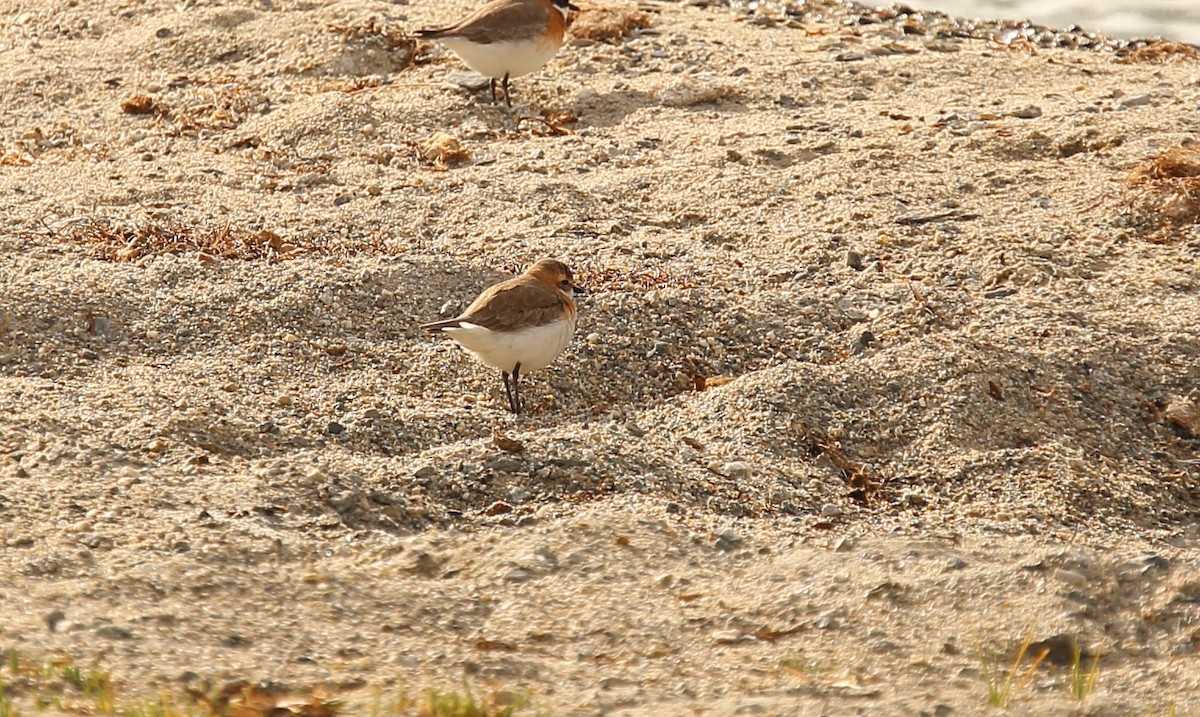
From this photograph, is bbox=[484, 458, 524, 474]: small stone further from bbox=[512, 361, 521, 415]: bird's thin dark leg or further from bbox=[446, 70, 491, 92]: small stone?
bbox=[446, 70, 491, 92]: small stone

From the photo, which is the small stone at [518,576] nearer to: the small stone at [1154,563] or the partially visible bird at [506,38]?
the small stone at [1154,563]

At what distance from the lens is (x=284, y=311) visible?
18.0ft

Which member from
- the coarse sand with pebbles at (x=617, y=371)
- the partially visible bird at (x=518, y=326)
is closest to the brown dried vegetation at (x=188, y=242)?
the coarse sand with pebbles at (x=617, y=371)

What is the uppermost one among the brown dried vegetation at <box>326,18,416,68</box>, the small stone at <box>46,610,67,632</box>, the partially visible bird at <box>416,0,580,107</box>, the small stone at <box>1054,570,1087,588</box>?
the partially visible bird at <box>416,0,580,107</box>

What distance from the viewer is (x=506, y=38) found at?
748 cm

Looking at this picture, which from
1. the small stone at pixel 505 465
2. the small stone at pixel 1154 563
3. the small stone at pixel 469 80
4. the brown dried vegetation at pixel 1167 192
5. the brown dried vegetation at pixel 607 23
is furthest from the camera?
the brown dried vegetation at pixel 607 23

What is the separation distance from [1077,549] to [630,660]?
4.53 feet

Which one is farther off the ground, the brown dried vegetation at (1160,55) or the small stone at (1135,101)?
the small stone at (1135,101)

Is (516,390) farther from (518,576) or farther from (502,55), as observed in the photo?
(502,55)

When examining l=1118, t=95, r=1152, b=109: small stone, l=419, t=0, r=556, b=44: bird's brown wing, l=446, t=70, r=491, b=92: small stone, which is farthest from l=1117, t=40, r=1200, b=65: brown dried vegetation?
l=446, t=70, r=491, b=92: small stone

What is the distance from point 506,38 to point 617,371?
2808 mm

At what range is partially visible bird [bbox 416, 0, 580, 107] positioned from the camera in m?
7.52

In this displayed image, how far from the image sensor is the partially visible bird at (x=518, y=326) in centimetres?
482

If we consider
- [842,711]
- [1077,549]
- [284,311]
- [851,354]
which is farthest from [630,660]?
[284,311]
